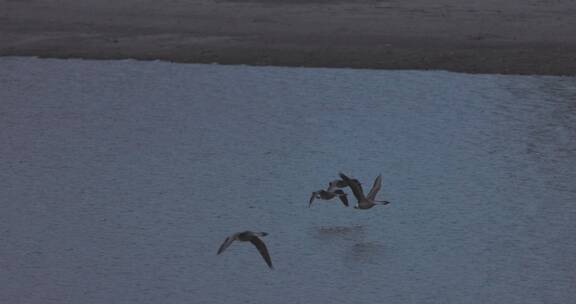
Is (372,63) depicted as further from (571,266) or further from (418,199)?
(571,266)

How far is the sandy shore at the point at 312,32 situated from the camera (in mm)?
20703

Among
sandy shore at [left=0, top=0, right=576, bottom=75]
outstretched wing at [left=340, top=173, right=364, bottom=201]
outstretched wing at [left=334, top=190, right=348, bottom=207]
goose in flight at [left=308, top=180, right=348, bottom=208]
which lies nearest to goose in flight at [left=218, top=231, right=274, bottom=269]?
outstretched wing at [left=340, top=173, right=364, bottom=201]

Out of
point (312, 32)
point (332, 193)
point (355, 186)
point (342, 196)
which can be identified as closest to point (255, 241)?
point (355, 186)

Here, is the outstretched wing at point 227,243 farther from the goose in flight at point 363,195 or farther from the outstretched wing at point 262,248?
the goose in flight at point 363,195

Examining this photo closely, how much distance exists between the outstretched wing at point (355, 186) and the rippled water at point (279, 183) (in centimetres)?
31

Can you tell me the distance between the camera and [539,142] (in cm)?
1708

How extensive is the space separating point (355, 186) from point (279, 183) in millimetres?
1818

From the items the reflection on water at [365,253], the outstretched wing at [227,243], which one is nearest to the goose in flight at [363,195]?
the reflection on water at [365,253]

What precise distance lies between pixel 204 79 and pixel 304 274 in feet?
26.8

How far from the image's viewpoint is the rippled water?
12.6 meters

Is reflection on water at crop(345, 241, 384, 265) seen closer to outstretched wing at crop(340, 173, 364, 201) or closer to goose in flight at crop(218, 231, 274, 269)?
outstretched wing at crop(340, 173, 364, 201)

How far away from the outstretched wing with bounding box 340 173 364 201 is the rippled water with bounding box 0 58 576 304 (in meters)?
0.31

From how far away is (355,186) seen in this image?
45.8ft

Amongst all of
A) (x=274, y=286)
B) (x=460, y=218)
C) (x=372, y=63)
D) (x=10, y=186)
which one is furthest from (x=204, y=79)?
(x=274, y=286)
